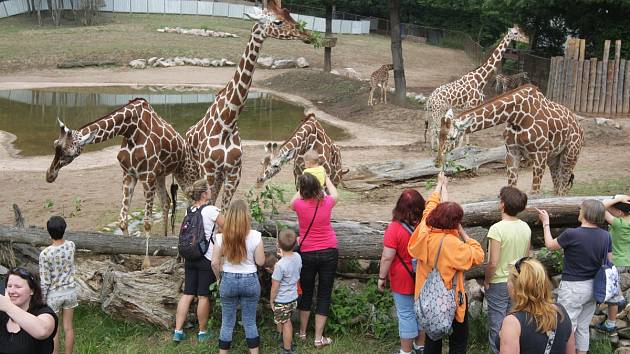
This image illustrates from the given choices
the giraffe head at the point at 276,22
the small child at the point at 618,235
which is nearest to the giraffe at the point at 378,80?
the giraffe head at the point at 276,22

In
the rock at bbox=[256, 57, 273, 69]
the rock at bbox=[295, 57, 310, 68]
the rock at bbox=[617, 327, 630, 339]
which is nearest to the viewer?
the rock at bbox=[617, 327, 630, 339]

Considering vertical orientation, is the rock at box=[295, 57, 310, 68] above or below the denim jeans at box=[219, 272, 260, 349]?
above

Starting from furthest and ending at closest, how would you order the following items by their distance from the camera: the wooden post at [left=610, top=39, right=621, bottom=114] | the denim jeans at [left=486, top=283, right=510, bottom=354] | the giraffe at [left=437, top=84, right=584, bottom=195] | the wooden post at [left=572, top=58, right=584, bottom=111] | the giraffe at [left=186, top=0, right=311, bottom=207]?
1. the wooden post at [left=572, top=58, right=584, bottom=111]
2. the wooden post at [left=610, top=39, right=621, bottom=114]
3. the giraffe at [left=437, top=84, right=584, bottom=195]
4. the giraffe at [left=186, top=0, right=311, bottom=207]
5. the denim jeans at [left=486, top=283, right=510, bottom=354]

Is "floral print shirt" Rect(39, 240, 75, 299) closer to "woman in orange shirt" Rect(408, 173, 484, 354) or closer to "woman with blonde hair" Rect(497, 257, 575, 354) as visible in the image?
"woman in orange shirt" Rect(408, 173, 484, 354)

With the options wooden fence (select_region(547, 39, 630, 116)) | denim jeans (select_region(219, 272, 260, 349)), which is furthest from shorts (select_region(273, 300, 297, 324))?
wooden fence (select_region(547, 39, 630, 116))

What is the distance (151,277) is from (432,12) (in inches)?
1905

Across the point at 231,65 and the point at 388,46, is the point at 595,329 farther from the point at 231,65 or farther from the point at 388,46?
the point at 388,46

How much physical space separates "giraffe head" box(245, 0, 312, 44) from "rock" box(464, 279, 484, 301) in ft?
16.1

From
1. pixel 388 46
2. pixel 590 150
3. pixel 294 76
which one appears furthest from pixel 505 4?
pixel 388 46

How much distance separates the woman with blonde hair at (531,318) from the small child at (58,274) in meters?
4.16

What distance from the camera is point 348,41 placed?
4638 centimetres

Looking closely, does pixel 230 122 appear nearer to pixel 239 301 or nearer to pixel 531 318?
pixel 239 301

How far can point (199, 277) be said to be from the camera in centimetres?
718

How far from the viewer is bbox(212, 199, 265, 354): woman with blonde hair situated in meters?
6.33
